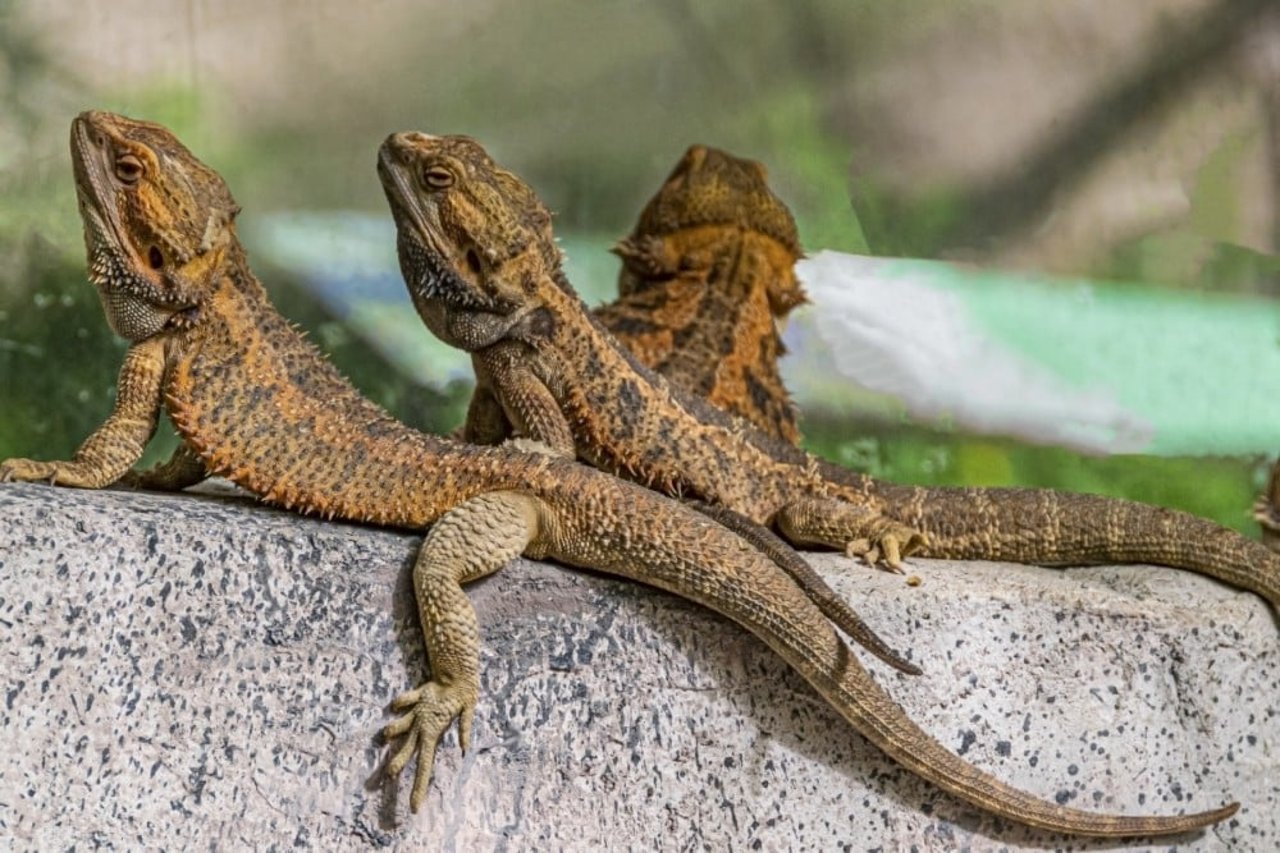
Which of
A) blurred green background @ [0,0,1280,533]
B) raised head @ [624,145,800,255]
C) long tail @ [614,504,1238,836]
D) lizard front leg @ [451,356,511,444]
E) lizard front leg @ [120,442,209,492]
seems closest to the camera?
long tail @ [614,504,1238,836]

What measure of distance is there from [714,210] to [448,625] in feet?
7.07

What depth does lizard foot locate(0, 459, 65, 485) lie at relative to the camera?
2.31 m

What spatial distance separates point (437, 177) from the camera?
2.85 m

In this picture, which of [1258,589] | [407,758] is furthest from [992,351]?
[407,758]

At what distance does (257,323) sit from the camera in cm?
256

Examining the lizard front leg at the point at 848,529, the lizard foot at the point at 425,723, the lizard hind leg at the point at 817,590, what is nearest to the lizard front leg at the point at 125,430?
the lizard foot at the point at 425,723

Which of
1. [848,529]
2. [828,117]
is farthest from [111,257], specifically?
[828,117]

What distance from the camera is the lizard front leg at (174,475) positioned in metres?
2.67

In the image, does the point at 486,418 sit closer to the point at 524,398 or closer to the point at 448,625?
the point at 524,398

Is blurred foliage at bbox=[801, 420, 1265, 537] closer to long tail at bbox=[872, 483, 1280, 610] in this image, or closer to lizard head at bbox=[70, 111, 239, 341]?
long tail at bbox=[872, 483, 1280, 610]

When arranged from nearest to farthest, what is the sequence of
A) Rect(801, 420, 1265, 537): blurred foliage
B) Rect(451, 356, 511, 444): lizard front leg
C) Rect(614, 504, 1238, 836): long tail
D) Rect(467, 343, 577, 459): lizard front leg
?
Rect(614, 504, 1238, 836): long tail, Rect(467, 343, 577, 459): lizard front leg, Rect(451, 356, 511, 444): lizard front leg, Rect(801, 420, 1265, 537): blurred foliage

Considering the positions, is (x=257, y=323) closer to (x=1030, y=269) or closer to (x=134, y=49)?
(x=134, y=49)

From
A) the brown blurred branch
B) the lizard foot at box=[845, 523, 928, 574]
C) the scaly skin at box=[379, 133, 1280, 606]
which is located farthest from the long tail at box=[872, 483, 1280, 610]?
the brown blurred branch

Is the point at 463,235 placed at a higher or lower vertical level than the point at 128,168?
higher
